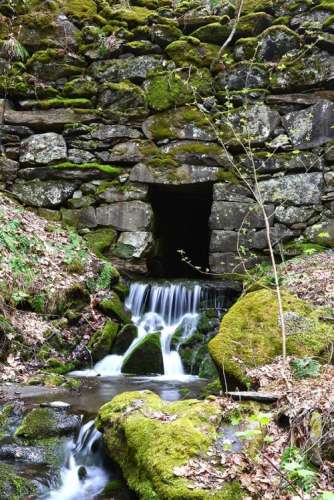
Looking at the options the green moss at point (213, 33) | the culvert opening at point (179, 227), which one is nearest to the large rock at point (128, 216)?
the culvert opening at point (179, 227)

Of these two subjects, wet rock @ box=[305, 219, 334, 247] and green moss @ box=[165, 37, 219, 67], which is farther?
green moss @ box=[165, 37, 219, 67]

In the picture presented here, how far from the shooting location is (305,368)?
407cm

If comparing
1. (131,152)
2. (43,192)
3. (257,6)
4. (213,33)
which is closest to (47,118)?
(43,192)

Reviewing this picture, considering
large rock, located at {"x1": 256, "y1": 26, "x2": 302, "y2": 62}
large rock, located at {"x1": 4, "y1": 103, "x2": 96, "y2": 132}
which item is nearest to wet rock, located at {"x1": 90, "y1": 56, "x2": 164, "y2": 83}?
large rock, located at {"x1": 4, "y1": 103, "x2": 96, "y2": 132}

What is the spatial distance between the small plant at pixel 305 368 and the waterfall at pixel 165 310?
332cm

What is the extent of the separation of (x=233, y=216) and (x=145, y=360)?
151 inches

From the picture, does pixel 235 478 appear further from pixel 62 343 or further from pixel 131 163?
pixel 131 163

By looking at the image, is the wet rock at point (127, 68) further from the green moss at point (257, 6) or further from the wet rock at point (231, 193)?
the wet rock at point (231, 193)

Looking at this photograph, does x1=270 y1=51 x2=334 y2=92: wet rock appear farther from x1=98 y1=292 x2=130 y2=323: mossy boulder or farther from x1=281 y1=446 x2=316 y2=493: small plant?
x1=281 y1=446 x2=316 y2=493: small plant

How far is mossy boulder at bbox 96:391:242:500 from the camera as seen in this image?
2.82 metres

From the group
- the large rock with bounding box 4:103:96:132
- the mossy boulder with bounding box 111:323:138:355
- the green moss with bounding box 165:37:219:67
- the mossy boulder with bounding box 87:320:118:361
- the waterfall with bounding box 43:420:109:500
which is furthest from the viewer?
the green moss with bounding box 165:37:219:67

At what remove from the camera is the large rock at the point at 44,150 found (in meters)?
9.74

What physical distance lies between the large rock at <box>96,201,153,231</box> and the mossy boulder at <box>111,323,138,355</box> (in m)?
2.74

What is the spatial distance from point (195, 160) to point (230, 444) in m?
7.14
